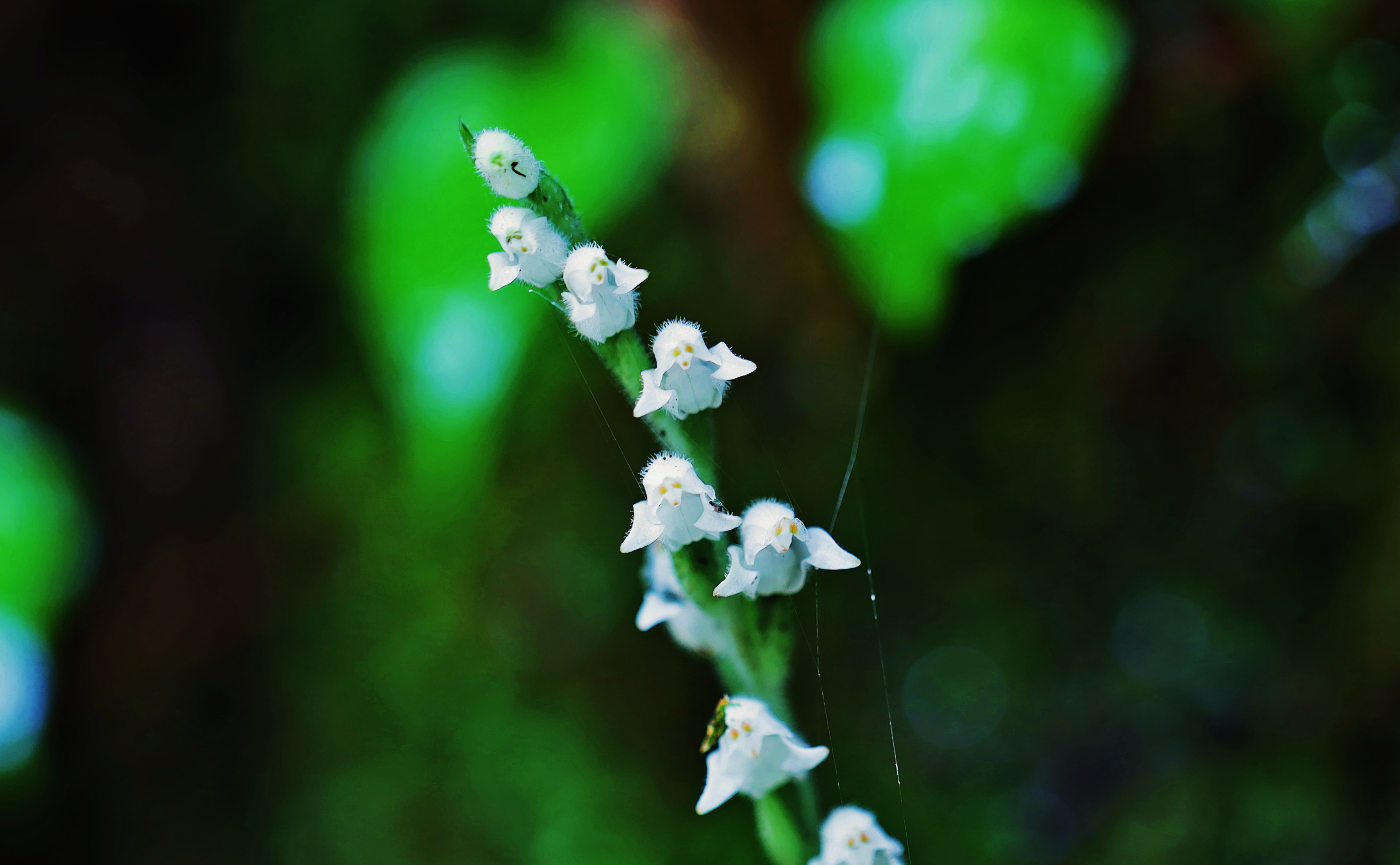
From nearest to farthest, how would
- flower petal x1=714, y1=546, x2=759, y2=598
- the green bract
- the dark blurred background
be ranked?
flower petal x1=714, y1=546, x2=759, y2=598, the green bract, the dark blurred background

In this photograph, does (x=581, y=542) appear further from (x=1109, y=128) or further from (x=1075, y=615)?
(x=1109, y=128)

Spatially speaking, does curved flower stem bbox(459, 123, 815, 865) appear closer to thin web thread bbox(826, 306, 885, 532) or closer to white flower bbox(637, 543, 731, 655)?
white flower bbox(637, 543, 731, 655)

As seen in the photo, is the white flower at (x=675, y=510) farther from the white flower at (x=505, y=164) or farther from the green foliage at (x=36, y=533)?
the green foliage at (x=36, y=533)

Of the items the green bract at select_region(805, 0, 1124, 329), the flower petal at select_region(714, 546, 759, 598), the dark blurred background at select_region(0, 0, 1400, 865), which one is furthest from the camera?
the dark blurred background at select_region(0, 0, 1400, 865)

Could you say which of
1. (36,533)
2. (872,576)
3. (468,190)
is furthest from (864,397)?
(36,533)

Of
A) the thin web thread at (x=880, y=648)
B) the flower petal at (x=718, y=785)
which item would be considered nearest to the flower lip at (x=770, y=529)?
the flower petal at (x=718, y=785)

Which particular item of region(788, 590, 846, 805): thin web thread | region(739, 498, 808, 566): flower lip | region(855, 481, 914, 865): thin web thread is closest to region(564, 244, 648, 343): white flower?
region(739, 498, 808, 566): flower lip

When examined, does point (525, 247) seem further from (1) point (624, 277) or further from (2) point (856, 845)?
(2) point (856, 845)
